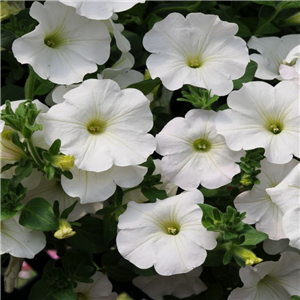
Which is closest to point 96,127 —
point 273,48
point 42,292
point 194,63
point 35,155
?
point 35,155

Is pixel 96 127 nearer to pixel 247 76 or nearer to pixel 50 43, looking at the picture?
pixel 50 43

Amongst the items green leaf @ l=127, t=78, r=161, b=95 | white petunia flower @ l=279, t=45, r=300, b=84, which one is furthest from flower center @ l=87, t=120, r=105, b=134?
white petunia flower @ l=279, t=45, r=300, b=84

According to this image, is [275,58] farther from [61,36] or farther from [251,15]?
[61,36]

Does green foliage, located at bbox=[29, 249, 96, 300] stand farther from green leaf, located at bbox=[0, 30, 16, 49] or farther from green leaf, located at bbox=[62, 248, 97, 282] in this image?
green leaf, located at bbox=[0, 30, 16, 49]

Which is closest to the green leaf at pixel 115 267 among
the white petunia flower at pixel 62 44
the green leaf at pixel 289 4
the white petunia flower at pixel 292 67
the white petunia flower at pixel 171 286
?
the white petunia flower at pixel 171 286

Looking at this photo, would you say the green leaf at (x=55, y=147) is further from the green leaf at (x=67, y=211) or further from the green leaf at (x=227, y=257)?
the green leaf at (x=227, y=257)

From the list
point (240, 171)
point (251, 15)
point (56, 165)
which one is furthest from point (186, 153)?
point (251, 15)
